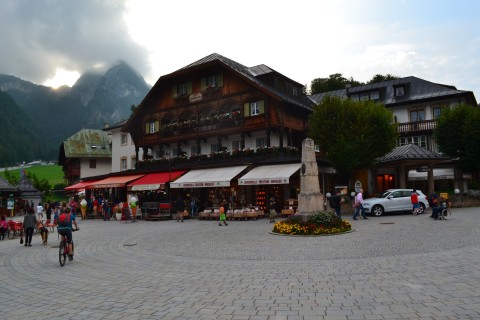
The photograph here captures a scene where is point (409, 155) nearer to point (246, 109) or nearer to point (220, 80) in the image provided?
point (246, 109)

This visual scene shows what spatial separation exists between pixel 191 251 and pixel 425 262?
24.3 feet

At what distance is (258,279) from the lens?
8.81m

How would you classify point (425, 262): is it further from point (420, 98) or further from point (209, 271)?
point (420, 98)

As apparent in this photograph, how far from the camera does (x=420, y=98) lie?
134ft

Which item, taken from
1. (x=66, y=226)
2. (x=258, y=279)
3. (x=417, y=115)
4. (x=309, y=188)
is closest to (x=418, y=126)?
(x=417, y=115)

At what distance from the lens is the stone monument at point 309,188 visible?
18.1 metres

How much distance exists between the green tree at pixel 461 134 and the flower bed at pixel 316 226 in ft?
77.5

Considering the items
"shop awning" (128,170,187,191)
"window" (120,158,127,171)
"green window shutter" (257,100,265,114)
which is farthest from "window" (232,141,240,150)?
"window" (120,158,127,171)

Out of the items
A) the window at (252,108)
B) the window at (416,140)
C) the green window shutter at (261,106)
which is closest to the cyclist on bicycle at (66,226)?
the green window shutter at (261,106)

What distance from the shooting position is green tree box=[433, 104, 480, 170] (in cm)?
3391

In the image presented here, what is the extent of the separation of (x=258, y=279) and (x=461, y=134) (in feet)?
108

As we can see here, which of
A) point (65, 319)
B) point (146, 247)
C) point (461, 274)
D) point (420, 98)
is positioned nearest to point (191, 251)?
point (146, 247)

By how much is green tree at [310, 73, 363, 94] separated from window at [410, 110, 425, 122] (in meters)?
18.7

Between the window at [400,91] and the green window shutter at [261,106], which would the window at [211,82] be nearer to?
the green window shutter at [261,106]
